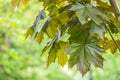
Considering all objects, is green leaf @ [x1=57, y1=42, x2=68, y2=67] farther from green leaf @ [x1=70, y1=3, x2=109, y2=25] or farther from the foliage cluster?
green leaf @ [x1=70, y1=3, x2=109, y2=25]

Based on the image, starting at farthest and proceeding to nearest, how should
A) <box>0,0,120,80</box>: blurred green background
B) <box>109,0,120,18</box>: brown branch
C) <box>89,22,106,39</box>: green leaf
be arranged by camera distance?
<box>0,0,120,80</box>: blurred green background → <box>109,0,120,18</box>: brown branch → <box>89,22,106,39</box>: green leaf

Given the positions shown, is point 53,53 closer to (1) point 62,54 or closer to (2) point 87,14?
(1) point 62,54

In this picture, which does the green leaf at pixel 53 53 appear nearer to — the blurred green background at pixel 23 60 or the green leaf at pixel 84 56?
the green leaf at pixel 84 56

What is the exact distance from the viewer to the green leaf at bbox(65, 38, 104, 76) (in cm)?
86

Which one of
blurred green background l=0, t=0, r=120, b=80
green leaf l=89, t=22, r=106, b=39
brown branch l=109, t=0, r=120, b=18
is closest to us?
green leaf l=89, t=22, r=106, b=39

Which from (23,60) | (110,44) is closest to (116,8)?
(110,44)

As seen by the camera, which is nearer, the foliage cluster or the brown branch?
the foliage cluster

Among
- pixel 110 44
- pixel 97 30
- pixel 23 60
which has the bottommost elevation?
pixel 23 60

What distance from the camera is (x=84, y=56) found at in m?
0.87

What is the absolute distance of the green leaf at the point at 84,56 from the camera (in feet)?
2.83

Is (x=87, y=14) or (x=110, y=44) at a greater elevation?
(x=87, y=14)

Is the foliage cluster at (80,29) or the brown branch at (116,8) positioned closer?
the foliage cluster at (80,29)

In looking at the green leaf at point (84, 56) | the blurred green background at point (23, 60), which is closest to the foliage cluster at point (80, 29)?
the green leaf at point (84, 56)

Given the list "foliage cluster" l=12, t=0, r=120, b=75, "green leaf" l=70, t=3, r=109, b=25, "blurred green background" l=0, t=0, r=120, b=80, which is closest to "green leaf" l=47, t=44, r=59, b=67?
"foliage cluster" l=12, t=0, r=120, b=75
